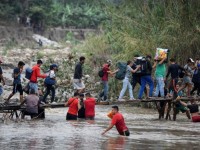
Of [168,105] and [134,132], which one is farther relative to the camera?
[168,105]

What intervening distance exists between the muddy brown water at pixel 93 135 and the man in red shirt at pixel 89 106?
389mm

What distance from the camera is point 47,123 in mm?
25484

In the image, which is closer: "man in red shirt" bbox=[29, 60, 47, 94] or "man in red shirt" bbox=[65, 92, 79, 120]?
"man in red shirt" bbox=[65, 92, 79, 120]

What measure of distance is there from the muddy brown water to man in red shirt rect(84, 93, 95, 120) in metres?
0.39

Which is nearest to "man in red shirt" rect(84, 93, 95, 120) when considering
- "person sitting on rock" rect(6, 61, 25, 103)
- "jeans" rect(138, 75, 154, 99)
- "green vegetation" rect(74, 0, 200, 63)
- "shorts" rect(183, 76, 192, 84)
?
"jeans" rect(138, 75, 154, 99)

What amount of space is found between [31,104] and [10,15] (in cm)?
5136

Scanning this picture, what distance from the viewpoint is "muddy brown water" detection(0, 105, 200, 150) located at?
2052 centimetres

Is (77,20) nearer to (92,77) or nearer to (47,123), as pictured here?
(92,77)

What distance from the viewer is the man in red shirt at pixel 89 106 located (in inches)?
1047

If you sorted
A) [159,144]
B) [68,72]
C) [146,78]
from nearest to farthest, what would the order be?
[159,144] → [146,78] → [68,72]

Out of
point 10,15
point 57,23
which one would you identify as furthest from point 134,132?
point 57,23

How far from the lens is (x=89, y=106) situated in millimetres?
26734

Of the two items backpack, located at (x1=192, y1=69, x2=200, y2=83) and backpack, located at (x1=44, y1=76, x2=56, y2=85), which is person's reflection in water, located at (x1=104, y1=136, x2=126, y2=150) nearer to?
backpack, located at (x1=44, y1=76, x2=56, y2=85)

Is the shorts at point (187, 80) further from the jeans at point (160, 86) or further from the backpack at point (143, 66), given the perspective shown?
the backpack at point (143, 66)
